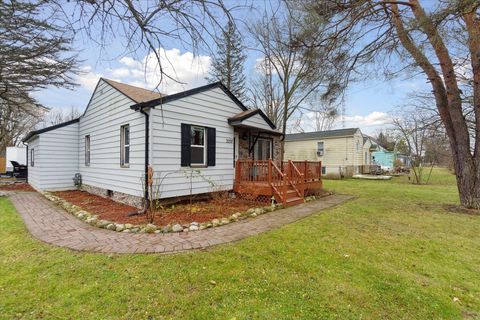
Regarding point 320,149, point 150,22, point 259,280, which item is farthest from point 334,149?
point 150,22

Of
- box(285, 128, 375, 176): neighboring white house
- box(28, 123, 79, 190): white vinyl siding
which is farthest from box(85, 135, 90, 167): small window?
box(285, 128, 375, 176): neighboring white house

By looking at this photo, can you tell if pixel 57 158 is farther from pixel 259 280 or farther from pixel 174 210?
pixel 259 280

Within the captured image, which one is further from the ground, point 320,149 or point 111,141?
point 320,149

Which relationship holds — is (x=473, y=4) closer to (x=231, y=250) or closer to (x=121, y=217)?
(x=231, y=250)

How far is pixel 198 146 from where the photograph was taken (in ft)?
25.9

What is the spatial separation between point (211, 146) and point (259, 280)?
5.57 m

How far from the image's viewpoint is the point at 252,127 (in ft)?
30.1

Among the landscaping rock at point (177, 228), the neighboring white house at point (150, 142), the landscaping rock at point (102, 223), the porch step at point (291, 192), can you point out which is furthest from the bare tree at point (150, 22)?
the porch step at point (291, 192)

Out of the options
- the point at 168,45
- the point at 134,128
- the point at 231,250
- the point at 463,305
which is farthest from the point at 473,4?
the point at 134,128

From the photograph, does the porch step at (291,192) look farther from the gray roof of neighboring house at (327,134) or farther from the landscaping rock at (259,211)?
the gray roof of neighboring house at (327,134)

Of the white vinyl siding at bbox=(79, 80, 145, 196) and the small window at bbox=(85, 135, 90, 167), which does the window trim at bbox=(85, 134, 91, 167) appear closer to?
the small window at bbox=(85, 135, 90, 167)

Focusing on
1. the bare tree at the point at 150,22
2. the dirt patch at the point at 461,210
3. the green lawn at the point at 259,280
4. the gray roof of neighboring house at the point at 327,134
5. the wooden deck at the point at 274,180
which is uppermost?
the gray roof of neighboring house at the point at 327,134

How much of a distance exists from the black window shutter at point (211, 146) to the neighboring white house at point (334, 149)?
16019mm

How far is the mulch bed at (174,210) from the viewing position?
19.2 feet
